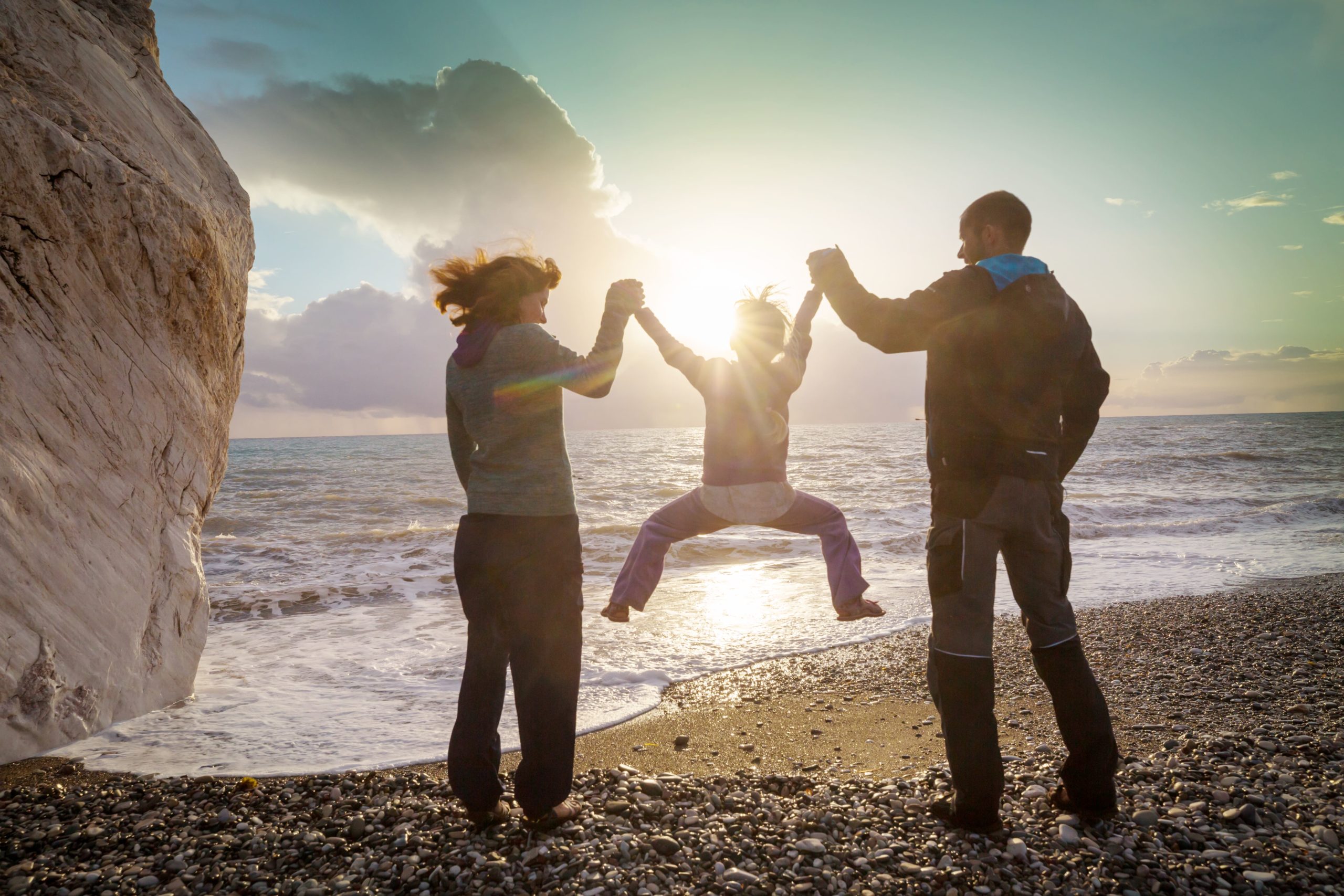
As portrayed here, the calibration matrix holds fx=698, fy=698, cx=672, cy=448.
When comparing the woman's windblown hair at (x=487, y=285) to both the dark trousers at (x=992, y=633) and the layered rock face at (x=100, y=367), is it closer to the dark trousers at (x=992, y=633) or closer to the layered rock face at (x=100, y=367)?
the dark trousers at (x=992, y=633)

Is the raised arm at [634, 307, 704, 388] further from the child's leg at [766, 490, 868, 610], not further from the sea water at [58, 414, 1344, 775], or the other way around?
the sea water at [58, 414, 1344, 775]

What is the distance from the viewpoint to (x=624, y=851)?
119 inches

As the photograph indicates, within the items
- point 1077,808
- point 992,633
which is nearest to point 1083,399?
point 992,633

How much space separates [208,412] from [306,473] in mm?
30444

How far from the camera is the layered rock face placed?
440cm

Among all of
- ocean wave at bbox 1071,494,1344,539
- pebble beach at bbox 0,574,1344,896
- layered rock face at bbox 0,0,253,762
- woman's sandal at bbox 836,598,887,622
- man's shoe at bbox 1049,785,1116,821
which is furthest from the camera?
ocean wave at bbox 1071,494,1344,539

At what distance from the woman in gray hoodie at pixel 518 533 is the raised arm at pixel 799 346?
115cm

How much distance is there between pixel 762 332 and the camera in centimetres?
405

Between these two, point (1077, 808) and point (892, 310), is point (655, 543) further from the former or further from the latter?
point (1077, 808)

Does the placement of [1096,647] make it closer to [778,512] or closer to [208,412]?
[778,512]

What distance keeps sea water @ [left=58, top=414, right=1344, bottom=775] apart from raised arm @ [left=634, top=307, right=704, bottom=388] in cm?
284

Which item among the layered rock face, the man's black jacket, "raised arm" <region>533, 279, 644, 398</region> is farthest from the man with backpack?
the layered rock face

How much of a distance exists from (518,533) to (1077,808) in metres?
2.83

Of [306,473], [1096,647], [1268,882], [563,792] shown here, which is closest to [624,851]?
[563,792]
